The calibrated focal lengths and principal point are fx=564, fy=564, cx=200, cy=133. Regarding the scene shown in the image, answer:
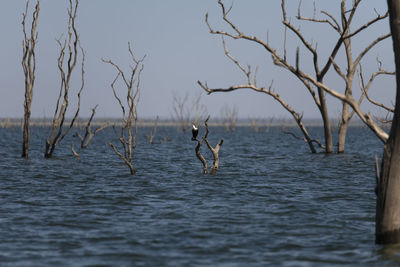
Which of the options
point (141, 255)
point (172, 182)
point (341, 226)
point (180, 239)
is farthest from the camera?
point (172, 182)

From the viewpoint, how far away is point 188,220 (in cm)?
934

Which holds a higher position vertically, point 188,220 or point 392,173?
point 392,173

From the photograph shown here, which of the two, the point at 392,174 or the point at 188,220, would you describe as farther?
the point at 188,220

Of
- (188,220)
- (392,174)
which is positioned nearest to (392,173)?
(392,174)

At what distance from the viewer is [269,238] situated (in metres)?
7.93

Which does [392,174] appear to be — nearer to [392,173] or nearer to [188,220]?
[392,173]

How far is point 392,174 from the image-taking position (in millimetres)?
6594

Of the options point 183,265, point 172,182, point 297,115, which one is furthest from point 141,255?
point 297,115

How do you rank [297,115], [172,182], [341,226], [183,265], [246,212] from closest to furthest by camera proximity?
[183,265] → [341,226] → [246,212] → [172,182] → [297,115]

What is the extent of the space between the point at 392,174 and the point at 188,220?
379cm

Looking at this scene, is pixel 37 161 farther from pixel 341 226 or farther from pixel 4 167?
pixel 341 226

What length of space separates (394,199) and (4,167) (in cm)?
1558

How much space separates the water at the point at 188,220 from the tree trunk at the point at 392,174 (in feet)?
1.31

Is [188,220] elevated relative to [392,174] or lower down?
lower down
